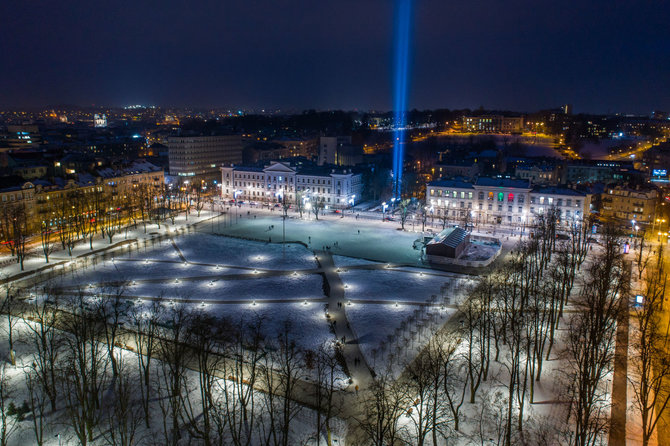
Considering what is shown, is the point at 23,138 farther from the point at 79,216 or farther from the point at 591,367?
the point at 591,367

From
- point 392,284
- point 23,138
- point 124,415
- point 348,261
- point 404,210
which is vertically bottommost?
point 392,284

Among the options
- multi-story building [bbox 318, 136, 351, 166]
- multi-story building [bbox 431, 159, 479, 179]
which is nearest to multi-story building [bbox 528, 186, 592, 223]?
multi-story building [bbox 431, 159, 479, 179]

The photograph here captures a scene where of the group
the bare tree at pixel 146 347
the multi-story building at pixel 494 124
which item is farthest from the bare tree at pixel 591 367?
the multi-story building at pixel 494 124

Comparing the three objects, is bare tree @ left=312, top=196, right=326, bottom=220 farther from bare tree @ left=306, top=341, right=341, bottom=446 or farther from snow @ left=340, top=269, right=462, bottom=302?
bare tree @ left=306, top=341, right=341, bottom=446

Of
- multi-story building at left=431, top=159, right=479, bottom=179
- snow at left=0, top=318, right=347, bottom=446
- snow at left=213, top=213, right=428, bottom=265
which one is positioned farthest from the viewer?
multi-story building at left=431, top=159, right=479, bottom=179

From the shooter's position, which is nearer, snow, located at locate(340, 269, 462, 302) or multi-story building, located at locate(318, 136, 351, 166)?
snow, located at locate(340, 269, 462, 302)

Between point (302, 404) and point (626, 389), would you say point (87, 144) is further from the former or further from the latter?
point (626, 389)

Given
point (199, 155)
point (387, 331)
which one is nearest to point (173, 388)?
point (387, 331)
